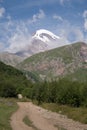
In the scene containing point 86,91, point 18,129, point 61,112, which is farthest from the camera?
point 86,91

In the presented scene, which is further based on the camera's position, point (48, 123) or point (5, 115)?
point (5, 115)

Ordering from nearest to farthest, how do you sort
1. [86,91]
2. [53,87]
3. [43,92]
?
[86,91] < [53,87] < [43,92]

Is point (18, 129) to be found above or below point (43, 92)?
below

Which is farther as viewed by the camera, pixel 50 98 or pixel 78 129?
pixel 50 98

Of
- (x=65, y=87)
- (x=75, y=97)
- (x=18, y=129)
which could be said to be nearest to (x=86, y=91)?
(x=75, y=97)

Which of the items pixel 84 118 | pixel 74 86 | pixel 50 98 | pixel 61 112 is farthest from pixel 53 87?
pixel 84 118

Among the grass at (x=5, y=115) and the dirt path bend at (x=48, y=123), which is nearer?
the grass at (x=5, y=115)

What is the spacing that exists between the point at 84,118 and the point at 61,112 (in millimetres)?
24243

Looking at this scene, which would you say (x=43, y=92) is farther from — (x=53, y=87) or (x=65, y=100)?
(x=65, y=100)

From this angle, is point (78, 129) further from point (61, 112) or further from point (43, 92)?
point (43, 92)

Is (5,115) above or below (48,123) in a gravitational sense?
above

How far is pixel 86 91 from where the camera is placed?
132 metres

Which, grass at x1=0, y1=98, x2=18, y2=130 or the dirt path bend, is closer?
grass at x1=0, y1=98, x2=18, y2=130

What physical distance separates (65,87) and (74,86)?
3.85 meters
